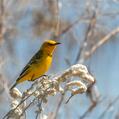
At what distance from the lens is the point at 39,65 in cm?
375

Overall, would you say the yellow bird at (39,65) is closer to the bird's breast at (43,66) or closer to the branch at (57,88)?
the bird's breast at (43,66)

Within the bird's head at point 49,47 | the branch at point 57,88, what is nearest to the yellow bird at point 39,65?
the bird's head at point 49,47

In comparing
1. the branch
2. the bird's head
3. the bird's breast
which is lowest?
the branch

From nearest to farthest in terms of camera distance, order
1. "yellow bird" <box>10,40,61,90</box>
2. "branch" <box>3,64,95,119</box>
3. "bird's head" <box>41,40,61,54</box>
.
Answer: "branch" <box>3,64,95,119</box> < "yellow bird" <box>10,40,61,90</box> < "bird's head" <box>41,40,61,54</box>

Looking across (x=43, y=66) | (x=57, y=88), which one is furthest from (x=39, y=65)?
(x=57, y=88)

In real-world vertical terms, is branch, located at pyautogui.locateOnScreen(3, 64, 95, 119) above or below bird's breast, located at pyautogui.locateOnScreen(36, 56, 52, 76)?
below

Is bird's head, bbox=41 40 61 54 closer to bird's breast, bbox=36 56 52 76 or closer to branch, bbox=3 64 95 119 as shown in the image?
bird's breast, bbox=36 56 52 76

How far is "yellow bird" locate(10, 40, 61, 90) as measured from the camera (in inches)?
143

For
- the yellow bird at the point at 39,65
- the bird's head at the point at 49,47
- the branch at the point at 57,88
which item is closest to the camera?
the branch at the point at 57,88

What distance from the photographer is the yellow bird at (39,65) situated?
3643 millimetres

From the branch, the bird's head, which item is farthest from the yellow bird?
the branch

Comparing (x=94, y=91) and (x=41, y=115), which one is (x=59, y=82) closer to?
(x=41, y=115)

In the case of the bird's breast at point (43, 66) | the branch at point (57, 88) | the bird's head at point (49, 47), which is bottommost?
the branch at point (57, 88)

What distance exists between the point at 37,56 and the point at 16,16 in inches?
108
